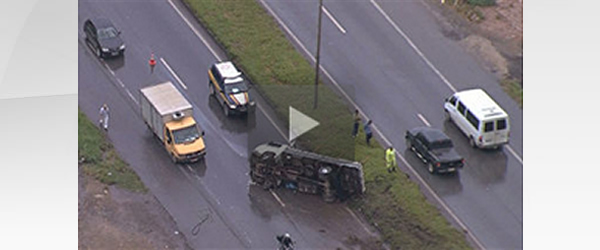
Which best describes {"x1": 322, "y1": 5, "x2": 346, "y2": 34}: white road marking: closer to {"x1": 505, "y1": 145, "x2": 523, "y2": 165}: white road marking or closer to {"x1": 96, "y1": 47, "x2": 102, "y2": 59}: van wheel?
{"x1": 505, "y1": 145, "x2": 523, "y2": 165}: white road marking

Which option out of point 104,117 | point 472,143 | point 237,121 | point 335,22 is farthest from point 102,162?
point 472,143

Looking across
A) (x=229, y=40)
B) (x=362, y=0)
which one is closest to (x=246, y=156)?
(x=229, y=40)

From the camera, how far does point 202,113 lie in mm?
85000

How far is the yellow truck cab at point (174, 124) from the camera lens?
80.8 m

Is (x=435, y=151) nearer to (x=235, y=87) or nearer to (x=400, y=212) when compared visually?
(x=400, y=212)

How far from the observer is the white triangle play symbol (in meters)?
82.9

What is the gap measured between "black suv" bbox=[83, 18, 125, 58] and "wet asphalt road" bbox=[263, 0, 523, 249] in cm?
1015

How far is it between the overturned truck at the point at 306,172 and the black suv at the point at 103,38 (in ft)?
44.7

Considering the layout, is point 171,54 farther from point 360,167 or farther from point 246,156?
point 360,167

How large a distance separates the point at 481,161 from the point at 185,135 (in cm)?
1651

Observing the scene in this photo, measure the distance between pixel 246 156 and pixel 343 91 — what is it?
801 cm

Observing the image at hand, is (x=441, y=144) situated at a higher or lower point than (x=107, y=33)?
lower

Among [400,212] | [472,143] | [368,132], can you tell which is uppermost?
[368,132]

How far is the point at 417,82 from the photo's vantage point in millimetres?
87000
